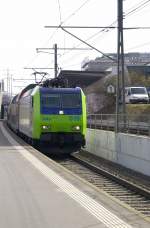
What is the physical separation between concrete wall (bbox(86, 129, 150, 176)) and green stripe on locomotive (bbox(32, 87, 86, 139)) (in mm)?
1180

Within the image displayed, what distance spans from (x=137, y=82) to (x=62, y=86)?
149ft

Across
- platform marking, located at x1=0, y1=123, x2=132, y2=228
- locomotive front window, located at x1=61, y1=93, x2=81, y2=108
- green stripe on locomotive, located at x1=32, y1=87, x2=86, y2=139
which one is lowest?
platform marking, located at x1=0, y1=123, x2=132, y2=228

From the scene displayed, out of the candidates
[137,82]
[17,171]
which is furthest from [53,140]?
[137,82]

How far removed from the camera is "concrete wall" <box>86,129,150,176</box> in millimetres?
19219

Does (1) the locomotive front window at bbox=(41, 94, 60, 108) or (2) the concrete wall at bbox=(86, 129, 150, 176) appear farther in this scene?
(1) the locomotive front window at bbox=(41, 94, 60, 108)

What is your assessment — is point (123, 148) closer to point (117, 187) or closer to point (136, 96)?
point (117, 187)

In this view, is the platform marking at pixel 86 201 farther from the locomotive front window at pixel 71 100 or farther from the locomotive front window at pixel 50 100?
the locomotive front window at pixel 71 100

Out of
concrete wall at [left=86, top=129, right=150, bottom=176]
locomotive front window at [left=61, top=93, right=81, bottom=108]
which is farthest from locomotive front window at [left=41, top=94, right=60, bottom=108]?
concrete wall at [left=86, top=129, right=150, bottom=176]

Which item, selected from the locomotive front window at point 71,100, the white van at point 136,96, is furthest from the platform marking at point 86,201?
the white van at point 136,96

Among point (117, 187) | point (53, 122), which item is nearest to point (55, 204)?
point (117, 187)

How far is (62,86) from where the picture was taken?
1107 inches

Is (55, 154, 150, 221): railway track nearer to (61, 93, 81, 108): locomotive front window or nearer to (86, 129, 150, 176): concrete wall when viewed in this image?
(86, 129, 150, 176): concrete wall

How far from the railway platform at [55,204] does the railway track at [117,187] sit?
1.03m

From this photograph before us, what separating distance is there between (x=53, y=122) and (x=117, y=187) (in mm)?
9303
